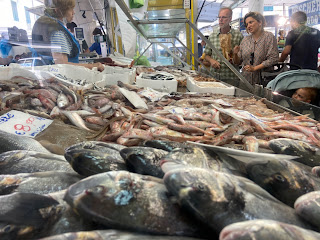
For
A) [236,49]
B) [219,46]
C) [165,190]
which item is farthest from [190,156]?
[219,46]

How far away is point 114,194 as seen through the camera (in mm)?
687

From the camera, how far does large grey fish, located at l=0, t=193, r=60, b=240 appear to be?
626mm

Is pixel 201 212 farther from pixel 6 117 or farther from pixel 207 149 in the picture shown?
pixel 6 117

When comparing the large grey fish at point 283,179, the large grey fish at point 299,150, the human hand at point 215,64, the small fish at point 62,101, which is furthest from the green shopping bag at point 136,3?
the large grey fish at point 283,179

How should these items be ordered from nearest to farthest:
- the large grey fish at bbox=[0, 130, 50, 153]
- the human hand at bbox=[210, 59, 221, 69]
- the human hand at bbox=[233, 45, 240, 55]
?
the large grey fish at bbox=[0, 130, 50, 153]
the human hand at bbox=[233, 45, 240, 55]
the human hand at bbox=[210, 59, 221, 69]

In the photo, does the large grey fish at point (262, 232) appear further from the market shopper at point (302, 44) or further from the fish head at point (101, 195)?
the market shopper at point (302, 44)

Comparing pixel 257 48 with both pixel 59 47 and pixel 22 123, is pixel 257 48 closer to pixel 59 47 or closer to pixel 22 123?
pixel 59 47

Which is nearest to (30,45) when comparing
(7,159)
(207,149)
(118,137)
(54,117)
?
(54,117)

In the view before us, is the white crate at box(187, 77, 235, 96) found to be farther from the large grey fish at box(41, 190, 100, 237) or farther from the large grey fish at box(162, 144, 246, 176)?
the large grey fish at box(41, 190, 100, 237)

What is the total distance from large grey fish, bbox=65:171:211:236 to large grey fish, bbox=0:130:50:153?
0.87 meters

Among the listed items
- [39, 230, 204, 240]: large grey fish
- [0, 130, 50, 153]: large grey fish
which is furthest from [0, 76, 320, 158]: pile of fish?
[39, 230, 204, 240]: large grey fish

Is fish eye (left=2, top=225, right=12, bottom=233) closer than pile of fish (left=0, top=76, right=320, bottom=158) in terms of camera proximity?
Yes

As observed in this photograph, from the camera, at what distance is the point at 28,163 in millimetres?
1093

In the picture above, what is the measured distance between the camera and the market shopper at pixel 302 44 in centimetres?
431
